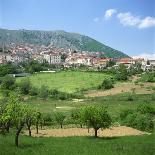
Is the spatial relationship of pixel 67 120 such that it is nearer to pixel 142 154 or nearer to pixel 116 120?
pixel 116 120

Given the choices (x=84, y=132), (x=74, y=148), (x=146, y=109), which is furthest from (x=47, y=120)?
(x=74, y=148)

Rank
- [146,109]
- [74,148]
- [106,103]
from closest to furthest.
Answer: [74,148]
[146,109]
[106,103]

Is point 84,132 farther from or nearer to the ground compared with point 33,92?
farther from the ground

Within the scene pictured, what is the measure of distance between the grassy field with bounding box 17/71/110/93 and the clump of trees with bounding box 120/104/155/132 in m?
38.8

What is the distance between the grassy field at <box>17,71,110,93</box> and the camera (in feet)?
308

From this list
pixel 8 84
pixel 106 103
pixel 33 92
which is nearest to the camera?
pixel 106 103

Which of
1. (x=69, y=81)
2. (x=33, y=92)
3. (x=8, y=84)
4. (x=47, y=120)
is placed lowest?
(x=33, y=92)

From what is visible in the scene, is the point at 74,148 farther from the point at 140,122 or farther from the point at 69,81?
the point at 69,81

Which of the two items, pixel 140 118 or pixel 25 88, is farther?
pixel 25 88

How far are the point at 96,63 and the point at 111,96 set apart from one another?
116 meters

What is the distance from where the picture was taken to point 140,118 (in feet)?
143

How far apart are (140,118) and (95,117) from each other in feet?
25.5

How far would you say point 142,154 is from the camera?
25.0 metres

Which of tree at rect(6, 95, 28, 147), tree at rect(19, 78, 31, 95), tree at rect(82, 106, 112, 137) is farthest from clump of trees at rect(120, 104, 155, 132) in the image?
tree at rect(19, 78, 31, 95)
